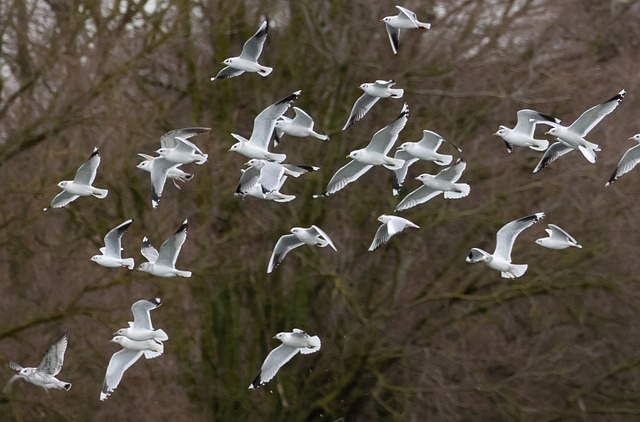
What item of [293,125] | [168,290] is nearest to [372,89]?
[293,125]

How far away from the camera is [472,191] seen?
18203 millimetres

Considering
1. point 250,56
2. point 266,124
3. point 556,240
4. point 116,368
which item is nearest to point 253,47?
point 250,56

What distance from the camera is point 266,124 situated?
13711 mm

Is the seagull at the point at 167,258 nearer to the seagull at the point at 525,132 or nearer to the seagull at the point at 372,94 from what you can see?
the seagull at the point at 372,94

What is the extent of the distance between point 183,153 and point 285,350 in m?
2.29

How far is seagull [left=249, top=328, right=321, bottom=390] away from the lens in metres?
14.0

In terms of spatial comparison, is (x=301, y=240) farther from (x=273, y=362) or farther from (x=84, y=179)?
(x=84, y=179)

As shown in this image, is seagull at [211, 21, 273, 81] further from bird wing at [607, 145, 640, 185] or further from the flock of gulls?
bird wing at [607, 145, 640, 185]

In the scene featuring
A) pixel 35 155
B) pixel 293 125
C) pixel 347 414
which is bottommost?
pixel 347 414

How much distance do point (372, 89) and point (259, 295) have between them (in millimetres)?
5326

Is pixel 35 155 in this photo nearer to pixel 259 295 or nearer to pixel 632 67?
pixel 259 295

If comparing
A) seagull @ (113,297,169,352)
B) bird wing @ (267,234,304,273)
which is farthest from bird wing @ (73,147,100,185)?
bird wing @ (267,234,304,273)

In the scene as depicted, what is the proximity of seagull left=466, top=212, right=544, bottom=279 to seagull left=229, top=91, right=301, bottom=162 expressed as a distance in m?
1.88

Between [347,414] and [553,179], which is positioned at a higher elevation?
[553,179]
